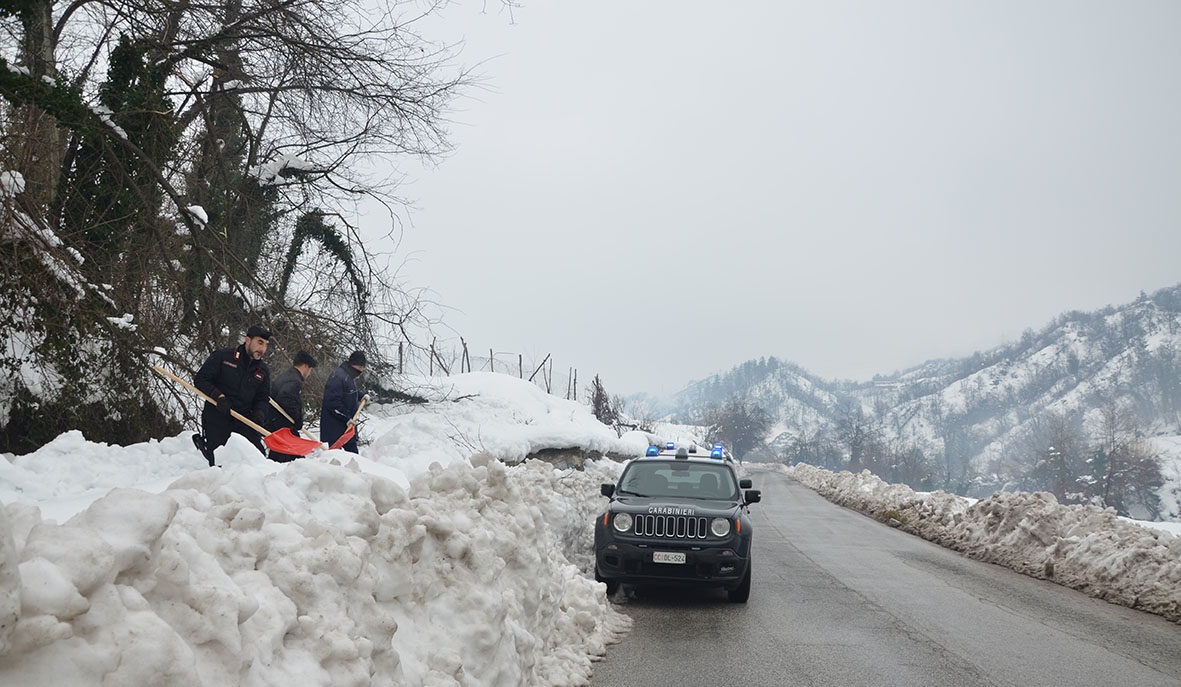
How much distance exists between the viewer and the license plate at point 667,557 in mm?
9164

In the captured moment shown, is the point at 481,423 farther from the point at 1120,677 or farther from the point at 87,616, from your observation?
the point at 87,616

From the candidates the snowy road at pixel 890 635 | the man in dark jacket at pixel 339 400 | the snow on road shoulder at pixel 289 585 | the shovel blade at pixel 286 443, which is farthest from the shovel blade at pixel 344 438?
the snow on road shoulder at pixel 289 585

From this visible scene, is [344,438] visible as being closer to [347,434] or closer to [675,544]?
[347,434]

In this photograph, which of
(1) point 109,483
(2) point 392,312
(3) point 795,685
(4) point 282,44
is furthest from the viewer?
(2) point 392,312

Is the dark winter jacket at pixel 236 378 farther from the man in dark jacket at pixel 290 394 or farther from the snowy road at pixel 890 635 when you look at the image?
the snowy road at pixel 890 635

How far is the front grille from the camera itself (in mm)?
9336

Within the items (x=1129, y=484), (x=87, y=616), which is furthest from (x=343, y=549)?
(x=1129, y=484)

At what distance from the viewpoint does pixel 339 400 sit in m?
10.6

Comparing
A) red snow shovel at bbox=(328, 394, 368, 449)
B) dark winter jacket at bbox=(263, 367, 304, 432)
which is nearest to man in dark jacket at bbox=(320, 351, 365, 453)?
red snow shovel at bbox=(328, 394, 368, 449)

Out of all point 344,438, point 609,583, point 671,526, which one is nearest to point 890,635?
point 671,526

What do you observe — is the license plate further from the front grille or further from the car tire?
the car tire

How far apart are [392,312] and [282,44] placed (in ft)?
14.9

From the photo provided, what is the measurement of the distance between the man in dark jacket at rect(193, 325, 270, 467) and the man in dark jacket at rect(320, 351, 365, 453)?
62.4 inches

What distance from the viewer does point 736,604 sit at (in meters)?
9.38
